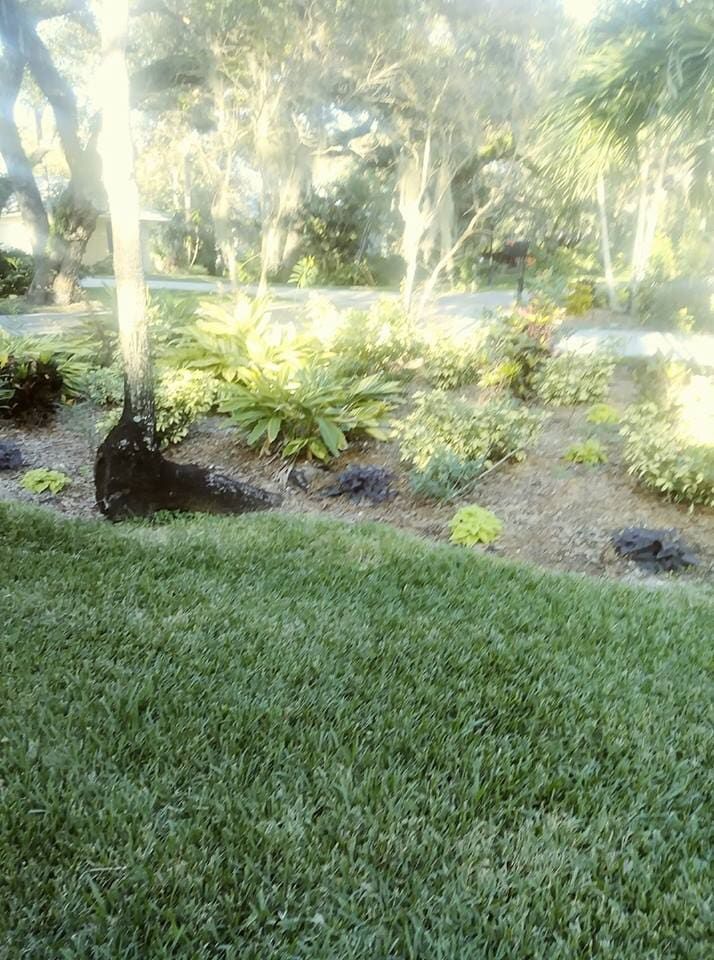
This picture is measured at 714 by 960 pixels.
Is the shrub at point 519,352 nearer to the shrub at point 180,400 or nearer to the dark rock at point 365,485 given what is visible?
the dark rock at point 365,485

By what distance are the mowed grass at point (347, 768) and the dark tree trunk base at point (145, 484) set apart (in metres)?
1.04

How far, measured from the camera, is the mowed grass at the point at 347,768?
149 centimetres

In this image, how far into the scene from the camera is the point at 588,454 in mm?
5336

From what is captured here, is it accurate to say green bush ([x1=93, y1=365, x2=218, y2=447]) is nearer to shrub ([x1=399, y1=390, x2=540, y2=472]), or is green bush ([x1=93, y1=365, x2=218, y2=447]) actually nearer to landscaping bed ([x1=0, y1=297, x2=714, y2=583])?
landscaping bed ([x1=0, y1=297, x2=714, y2=583])

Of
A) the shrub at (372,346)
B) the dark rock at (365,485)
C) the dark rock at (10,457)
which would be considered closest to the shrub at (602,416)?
the shrub at (372,346)

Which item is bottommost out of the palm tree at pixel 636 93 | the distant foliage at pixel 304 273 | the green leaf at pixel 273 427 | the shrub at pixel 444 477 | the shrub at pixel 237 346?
the shrub at pixel 444 477

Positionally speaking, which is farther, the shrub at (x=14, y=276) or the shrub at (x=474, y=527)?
the shrub at (x=14, y=276)

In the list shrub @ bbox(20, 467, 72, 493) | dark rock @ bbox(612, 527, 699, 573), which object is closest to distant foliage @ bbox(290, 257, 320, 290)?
shrub @ bbox(20, 467, 72, 493)

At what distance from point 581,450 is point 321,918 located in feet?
14.7

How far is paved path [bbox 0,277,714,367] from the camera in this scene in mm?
8602

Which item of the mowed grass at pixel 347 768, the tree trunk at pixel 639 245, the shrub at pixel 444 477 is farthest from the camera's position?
the tree trunk at pixel 639 245

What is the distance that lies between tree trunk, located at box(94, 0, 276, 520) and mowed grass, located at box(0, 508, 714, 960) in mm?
1107

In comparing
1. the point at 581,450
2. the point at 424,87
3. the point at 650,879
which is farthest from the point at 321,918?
the point at 424,87

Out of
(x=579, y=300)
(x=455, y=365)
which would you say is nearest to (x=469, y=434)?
(x=455, y=365)
